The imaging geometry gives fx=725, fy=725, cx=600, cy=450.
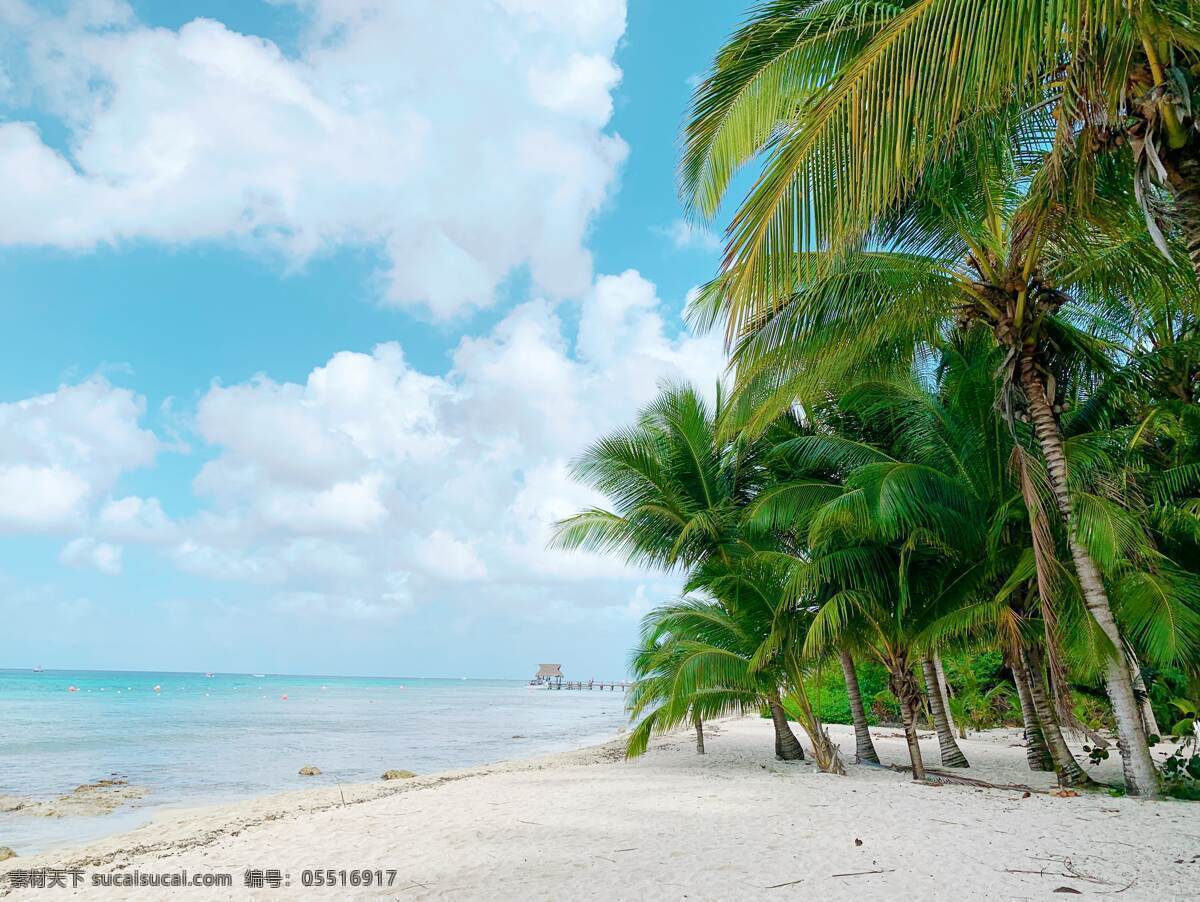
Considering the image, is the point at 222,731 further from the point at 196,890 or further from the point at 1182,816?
the point at 1182,816

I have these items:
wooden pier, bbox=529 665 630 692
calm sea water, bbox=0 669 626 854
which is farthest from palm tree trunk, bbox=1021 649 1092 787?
wooden pier, bbox=529 665 630 692

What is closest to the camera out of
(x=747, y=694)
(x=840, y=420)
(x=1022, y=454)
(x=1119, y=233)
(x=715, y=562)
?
(x=1119, y=233)

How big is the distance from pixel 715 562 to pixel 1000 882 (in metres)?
8.00

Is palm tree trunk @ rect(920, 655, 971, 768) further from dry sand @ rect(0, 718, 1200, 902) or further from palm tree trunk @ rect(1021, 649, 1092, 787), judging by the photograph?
palm tree trunk @ rect(1021, 649, 1092, 787)

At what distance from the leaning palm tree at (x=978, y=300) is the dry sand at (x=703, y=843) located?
210 centimetres

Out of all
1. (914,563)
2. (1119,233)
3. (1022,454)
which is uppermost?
(1119,233)

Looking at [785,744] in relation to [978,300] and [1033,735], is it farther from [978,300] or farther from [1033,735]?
[978,300]

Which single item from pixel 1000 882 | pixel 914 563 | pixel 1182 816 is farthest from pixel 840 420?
pixel 1000 882

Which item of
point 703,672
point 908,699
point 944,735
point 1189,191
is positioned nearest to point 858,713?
point 944,735

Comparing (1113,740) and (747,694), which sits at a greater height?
(747,694)

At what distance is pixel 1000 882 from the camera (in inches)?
174

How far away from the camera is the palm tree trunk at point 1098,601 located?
689 centimetres

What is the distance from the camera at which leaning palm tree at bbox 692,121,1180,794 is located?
6.21 meters

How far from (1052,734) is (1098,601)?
224 centimetres
